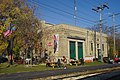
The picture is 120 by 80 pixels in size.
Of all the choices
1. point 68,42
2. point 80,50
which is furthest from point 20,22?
point 80,50

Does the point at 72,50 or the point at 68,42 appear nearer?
the point at 68,42

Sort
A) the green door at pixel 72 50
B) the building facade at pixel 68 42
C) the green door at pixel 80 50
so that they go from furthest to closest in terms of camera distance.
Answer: the green door at pixel 80 50, the green door at pixel 72 50, the building facade at pixel 68 42

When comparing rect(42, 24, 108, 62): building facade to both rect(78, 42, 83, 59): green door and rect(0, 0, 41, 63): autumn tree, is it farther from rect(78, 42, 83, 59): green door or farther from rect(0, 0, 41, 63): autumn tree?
rect(0, 0, 41, 63): autumn tree

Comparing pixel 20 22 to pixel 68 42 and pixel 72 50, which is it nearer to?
pixel 68 42

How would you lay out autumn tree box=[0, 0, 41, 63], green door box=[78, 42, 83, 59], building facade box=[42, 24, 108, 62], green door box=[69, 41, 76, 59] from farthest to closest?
green door box=[78, 42, 83, 59], green door box=[69, 41, 76, 59], building facade box=[42, 24, 108, 62], autumn tree box=[0, 0, 41, 63]

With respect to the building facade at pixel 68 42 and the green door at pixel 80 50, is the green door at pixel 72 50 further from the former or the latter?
the green door at pixel 80 50

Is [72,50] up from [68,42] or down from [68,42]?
down

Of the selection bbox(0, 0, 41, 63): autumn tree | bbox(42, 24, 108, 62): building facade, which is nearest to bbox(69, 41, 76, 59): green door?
bbox(42, 24, 108, 62): building facade

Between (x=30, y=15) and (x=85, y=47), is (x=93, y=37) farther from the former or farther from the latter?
(x=30, y=15)

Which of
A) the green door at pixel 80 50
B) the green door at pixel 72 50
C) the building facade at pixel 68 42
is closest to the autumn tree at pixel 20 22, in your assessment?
the building facade at pixel 68 42

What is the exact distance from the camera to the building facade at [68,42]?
50938 millimetres

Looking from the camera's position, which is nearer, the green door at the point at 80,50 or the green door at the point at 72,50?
the green door at the point at 72,50

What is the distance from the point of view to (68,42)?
172 feet

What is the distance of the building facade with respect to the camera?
50938 mm
